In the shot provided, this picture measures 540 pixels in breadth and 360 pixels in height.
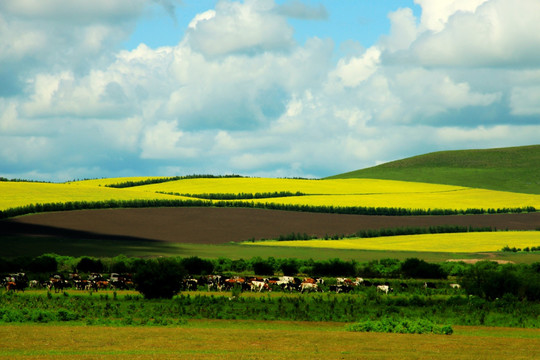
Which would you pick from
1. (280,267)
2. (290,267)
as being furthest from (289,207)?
(290,267)

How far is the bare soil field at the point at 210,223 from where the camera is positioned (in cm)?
10262

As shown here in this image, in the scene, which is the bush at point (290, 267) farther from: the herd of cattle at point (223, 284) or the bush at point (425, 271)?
the herd of cattle at point (223, 284)

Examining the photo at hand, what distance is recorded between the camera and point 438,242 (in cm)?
10000

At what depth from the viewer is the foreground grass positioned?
30.5 meters

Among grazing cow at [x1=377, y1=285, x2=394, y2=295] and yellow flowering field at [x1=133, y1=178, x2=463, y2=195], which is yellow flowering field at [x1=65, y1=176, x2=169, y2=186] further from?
grazing cow at [x1=377, y1=285, x2=394, y2=295]

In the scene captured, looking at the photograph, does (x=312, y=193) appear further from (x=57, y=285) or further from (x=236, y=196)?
(x=57, y=285)

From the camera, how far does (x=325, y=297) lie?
5691cm

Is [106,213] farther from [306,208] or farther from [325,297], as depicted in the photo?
[325,297]

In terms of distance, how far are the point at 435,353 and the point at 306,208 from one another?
97125 mm

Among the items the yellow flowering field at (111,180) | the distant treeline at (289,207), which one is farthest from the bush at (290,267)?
the yellow flowering field at (111,180)

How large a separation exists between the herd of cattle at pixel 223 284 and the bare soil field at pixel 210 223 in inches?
1463

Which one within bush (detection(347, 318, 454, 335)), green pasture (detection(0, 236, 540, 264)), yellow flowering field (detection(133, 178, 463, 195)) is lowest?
bush (detection(347, 318, 454, 335))

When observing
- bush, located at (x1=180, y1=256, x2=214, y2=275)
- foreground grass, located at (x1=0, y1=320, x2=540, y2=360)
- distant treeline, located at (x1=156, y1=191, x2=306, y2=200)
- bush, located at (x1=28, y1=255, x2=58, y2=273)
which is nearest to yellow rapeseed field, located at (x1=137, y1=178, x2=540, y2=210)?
distant treeline, located at (x1=156, y1=191, x2=306, y2=200)

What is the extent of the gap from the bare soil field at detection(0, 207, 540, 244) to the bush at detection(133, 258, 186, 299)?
153 ft
